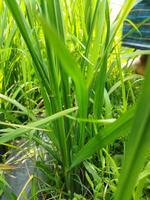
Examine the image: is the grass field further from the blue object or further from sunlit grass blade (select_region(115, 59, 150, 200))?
the blue object

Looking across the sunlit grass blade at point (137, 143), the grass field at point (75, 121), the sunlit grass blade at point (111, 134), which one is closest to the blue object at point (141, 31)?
the grass field at point (75, 121)

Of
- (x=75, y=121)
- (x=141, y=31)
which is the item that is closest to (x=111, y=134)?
(x=75, y=121)

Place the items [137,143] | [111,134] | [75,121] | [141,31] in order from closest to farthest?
[137,143], [111,134], [75,121], [141,31]

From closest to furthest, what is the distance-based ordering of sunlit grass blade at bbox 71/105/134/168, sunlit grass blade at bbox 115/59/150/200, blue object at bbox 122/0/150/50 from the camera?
sunlit grass blade at bbox 115/59/150/200, sunlit grass blade at bbox 71/105/134/168, blue object at bbox 122/0/150/50

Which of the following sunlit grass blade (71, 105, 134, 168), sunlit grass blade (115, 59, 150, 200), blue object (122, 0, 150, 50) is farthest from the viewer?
blue object (122, 0, 150, 50)

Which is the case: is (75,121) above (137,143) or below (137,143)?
below

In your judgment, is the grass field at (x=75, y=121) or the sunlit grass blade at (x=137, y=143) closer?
the sunlit grass blade at (x=137, y=143)

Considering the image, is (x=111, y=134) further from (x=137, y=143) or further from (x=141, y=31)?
(x=141, y=31)

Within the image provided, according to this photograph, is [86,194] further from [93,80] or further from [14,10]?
[14,10]

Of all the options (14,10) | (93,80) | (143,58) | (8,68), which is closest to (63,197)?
(93,80)

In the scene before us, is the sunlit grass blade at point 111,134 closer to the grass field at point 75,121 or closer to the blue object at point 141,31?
the grass field at point 75,121

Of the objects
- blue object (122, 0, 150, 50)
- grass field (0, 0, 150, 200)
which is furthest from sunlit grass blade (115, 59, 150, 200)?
blue object (122, 0, 150, 50)
